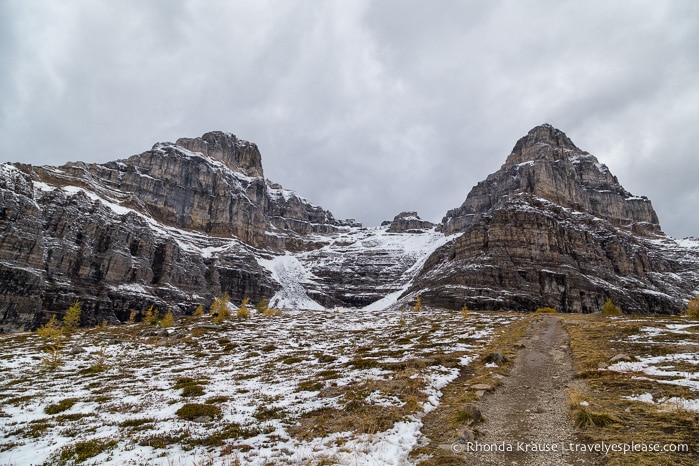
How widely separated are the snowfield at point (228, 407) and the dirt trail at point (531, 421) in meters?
2.17

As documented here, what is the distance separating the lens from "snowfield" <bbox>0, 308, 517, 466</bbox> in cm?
966

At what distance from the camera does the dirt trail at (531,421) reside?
827cm

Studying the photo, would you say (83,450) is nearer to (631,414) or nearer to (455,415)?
(455,415)

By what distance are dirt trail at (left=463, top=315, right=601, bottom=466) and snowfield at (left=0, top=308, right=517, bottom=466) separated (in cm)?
217

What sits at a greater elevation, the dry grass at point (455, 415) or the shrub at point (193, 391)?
the dry grass at point (455, 415)

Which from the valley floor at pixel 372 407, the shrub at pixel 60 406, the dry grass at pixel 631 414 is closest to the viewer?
the dry grass at pixel 631 414

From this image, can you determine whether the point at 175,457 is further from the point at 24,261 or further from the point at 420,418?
the point at 24,261

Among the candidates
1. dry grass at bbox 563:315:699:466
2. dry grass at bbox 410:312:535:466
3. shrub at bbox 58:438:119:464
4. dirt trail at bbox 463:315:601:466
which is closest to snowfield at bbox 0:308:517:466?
shrub at bbox 58:438:119:464

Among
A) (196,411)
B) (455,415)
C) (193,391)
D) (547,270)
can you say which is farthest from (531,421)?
(547,270)

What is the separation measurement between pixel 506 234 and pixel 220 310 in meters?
134

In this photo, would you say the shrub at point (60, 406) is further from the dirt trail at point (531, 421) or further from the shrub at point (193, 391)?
the dirt trail at point (531, 421)

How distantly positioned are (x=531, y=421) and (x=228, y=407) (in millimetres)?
11381

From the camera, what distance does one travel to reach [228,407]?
1401 cm

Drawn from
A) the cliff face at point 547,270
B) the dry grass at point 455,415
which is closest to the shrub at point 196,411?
the dry grass at point 455,415
